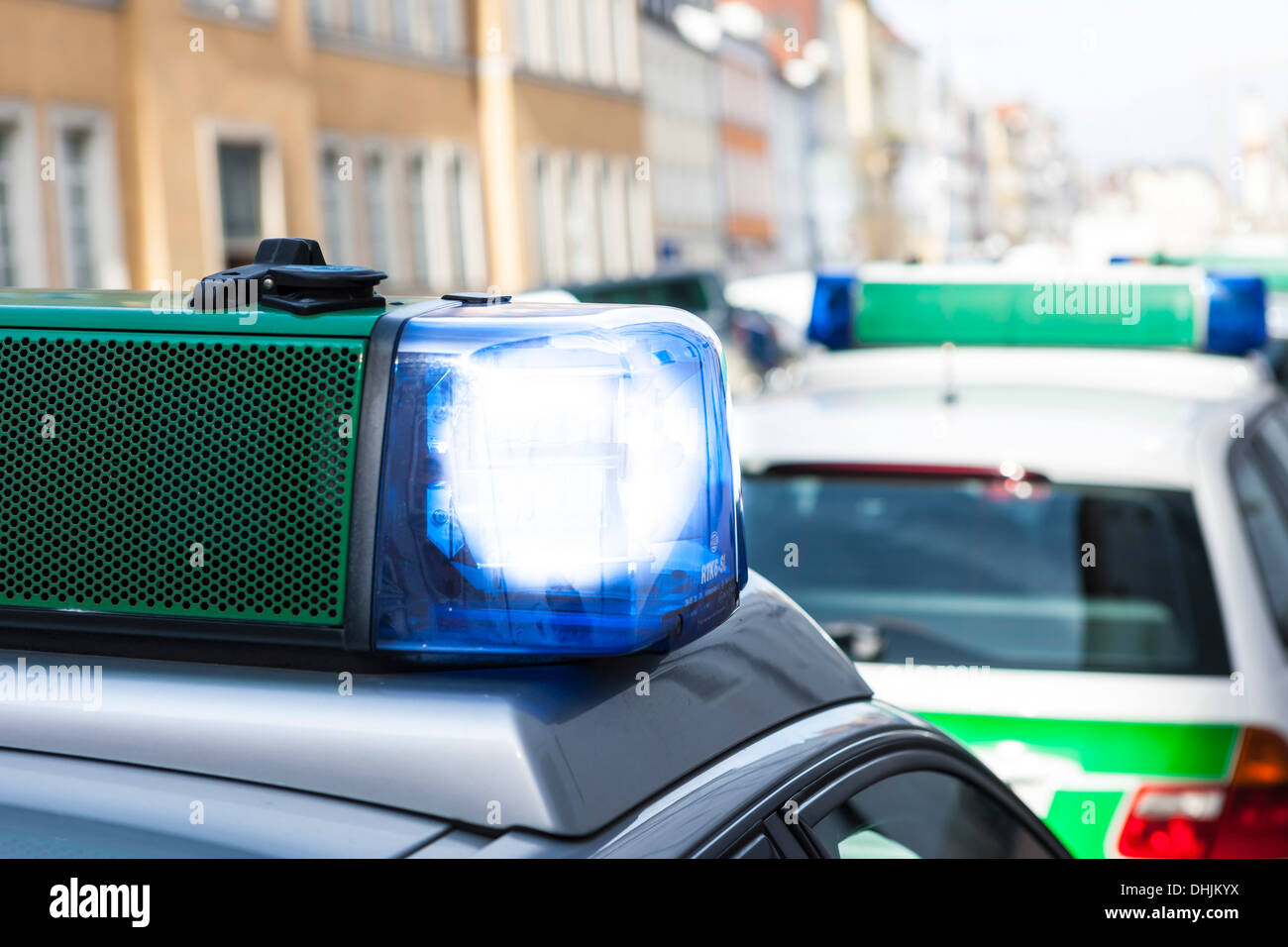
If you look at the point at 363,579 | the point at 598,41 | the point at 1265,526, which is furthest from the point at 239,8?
the point at 363,579

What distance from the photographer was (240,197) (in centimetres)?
2458

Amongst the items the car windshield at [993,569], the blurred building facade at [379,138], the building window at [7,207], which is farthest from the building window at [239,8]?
the car windshield at [993,569]

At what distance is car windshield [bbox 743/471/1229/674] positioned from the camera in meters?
3.51

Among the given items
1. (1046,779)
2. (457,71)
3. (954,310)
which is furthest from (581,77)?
(1046,779)

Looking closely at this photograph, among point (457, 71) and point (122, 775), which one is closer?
point (122, 775)

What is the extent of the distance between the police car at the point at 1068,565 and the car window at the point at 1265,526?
0.03ft

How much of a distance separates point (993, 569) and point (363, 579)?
2.97m

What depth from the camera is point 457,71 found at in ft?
105

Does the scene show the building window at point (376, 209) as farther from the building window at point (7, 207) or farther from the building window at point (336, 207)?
the building window at point (7, 207)

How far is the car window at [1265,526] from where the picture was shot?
3.60 meters

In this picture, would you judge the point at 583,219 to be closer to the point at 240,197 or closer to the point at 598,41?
the point at 598,41

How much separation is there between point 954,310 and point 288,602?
4424 mm

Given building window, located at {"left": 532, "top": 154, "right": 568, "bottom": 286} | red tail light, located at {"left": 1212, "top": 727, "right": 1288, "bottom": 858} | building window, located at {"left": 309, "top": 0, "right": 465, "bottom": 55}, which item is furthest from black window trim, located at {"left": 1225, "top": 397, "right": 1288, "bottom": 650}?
building window, located at {"left": 532, "top": 154, "right": 568, "bottom": 286}

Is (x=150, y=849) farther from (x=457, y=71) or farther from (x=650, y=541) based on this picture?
(x=457, y=71)
